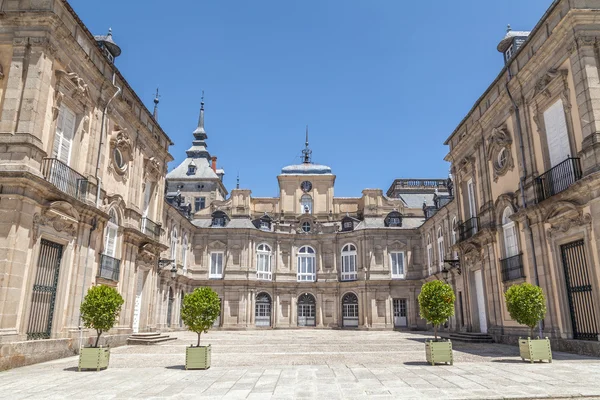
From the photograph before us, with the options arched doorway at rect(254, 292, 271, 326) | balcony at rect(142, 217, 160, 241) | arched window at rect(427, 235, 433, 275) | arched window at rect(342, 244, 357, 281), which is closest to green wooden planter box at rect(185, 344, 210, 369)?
balcony at rect(142, 217, 160, 241)

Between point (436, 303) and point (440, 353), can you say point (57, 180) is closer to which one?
point (436, 303)

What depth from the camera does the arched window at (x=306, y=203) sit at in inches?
1670

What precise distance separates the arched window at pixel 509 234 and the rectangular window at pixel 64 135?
16.9 meters

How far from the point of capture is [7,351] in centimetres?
1122

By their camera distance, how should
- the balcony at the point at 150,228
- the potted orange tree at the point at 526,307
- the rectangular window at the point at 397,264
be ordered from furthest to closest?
the rectangular window at the point at 397,264 < the balcony at the point at 150,228 < the potted orange tree at the point at 526,307

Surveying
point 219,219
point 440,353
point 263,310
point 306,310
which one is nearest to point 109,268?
point 440,353

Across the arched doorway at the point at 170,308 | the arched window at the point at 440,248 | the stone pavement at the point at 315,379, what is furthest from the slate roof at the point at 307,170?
the stone pavement at the point at 315,379

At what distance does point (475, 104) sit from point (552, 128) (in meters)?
6.43

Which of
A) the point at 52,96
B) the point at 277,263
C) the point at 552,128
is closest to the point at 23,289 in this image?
the point at 52,96

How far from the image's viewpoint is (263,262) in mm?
39188

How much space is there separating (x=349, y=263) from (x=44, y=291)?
2866cm

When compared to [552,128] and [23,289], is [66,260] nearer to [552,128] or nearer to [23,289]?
[23,289]

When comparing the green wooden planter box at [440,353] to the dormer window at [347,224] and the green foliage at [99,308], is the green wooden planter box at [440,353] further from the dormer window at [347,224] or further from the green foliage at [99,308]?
the dormer window at [347,224]

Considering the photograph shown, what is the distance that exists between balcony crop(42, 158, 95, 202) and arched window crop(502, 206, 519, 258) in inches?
642
